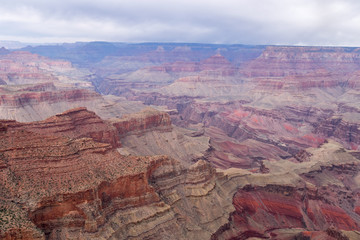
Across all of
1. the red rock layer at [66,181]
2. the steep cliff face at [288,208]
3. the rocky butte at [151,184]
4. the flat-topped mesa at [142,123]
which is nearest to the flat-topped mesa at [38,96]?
the rocky butte at [151,184]

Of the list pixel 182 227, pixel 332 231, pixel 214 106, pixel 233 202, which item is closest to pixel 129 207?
pixel 182 227

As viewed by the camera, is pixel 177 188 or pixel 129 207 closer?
pixel 129 207

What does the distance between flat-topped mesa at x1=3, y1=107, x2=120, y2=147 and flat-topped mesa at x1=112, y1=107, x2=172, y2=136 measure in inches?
314

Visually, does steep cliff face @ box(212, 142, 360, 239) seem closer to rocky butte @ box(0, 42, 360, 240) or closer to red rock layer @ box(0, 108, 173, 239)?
rocky butte @ box(0, 42, 360, 240)

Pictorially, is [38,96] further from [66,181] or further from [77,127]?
[66,181]

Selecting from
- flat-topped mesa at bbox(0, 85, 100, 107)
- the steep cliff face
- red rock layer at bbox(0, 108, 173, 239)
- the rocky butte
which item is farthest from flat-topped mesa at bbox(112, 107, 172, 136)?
flat-topped mesa at bbox(0, 85, 100, 107)

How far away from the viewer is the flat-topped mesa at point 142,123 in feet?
283

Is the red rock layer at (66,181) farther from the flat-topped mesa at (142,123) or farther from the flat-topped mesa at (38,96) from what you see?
the flat-topped mesa at (38,96)

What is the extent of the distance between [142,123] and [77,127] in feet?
77.4

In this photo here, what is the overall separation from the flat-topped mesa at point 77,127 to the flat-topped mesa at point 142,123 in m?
7.98

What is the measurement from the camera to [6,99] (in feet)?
390

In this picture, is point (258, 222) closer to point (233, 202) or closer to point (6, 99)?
point (233, 202)

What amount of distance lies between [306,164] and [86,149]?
63.8 meters

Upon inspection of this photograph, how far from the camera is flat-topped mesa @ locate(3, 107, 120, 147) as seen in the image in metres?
63.6
